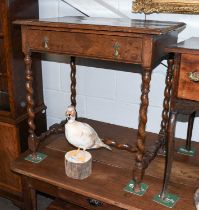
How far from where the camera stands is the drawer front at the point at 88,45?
51.1 inches

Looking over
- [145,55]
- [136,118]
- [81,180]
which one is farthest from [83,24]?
[136,118]

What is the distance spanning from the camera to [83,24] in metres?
1.36

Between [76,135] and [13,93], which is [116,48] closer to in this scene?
[76,135]

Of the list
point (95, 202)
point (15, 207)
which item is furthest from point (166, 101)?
point (15, 207)

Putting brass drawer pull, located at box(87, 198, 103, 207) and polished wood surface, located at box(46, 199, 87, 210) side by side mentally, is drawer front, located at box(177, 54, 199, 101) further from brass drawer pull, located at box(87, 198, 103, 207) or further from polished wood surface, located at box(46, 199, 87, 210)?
polished wood surface, located at box(46, 199, 87, 210)

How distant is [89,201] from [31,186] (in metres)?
0.35

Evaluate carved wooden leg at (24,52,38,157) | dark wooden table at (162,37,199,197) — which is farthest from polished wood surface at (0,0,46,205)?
dark wooden table at (162,37,199,197)

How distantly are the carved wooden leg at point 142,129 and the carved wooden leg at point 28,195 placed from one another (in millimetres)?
570

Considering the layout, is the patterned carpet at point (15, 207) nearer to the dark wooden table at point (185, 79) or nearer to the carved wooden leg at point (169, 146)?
the carved wooden leg at point (169, 146)

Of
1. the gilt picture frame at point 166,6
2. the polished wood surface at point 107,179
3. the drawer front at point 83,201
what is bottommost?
the drawer front at point 83,201

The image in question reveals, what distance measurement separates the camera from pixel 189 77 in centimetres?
120

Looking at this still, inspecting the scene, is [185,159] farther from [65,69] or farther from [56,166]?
[65,69]

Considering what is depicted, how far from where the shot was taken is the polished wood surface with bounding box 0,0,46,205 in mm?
1713

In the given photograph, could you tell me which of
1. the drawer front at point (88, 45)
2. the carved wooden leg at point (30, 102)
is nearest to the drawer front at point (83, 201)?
the carved wooden leg at point (30, 102)
